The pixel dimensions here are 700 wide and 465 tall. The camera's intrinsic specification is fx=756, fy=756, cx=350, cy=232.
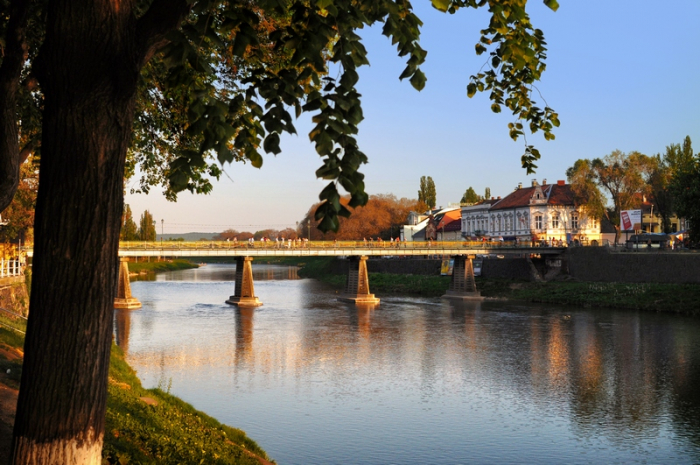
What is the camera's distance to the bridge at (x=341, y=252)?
Answer: 58344mm

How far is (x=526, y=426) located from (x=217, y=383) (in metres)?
10.8

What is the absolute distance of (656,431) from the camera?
2012 centimetres

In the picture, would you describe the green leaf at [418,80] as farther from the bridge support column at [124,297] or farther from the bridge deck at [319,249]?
the bridge deck at [319,249]

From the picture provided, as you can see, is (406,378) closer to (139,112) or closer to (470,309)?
(139,112)

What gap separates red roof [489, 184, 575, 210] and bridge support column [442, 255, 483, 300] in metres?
21.1

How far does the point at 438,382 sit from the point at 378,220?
102356 millimetres

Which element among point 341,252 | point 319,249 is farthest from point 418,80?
point 319,249

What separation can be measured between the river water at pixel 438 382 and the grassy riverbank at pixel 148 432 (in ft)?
11.2

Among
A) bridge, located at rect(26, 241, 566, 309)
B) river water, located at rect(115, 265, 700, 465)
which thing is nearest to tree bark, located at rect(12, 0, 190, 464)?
river water, located at rect(115, 265, 700, 465)

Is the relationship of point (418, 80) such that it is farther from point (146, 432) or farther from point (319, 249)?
point (319, 249)

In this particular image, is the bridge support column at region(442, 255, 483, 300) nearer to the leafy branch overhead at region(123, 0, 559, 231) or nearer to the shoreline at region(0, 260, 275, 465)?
the shoreline at region(0, 260, 275, 465)

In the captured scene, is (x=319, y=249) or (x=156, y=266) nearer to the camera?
(x=319, y=249)

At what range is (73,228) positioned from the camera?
513 centimetres

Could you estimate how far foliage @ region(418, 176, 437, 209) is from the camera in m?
141
